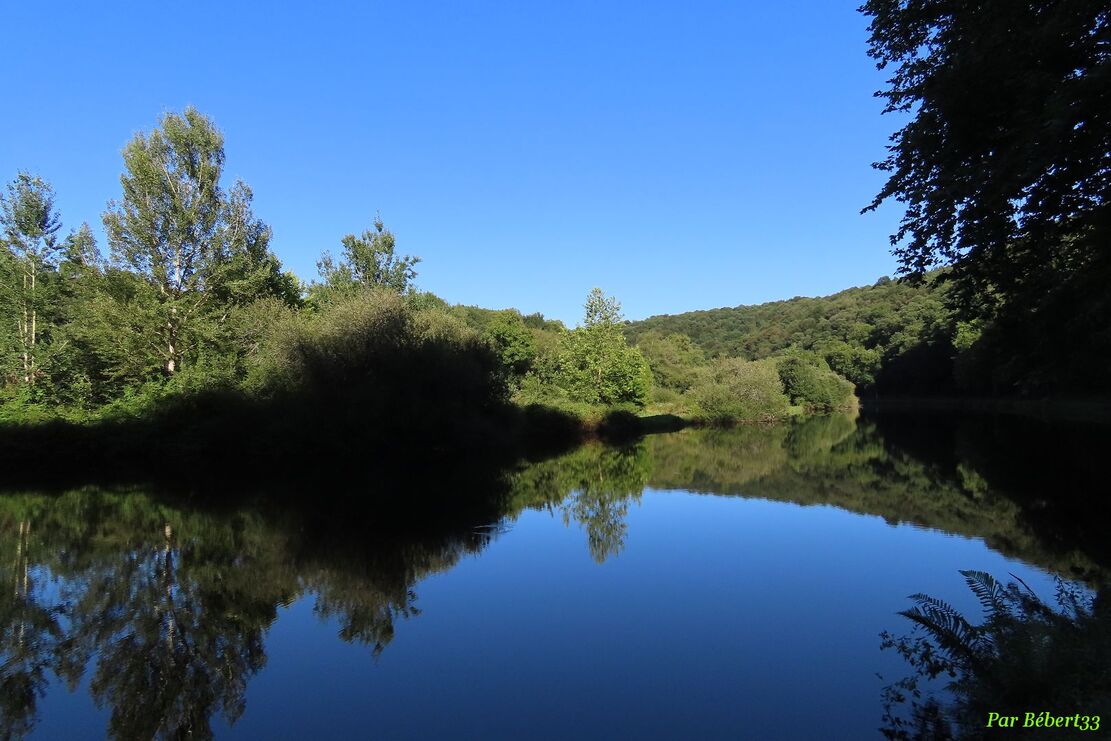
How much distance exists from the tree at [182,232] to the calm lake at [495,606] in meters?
11.5

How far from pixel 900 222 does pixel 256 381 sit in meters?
23.8

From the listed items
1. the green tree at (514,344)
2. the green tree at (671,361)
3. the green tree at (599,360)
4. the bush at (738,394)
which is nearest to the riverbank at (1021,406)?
the bush at (738,394)

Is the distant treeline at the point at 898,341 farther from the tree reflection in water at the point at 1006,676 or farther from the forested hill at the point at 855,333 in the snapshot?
the tree reflection in water at the point at 1006,676

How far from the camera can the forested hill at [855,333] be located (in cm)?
8275

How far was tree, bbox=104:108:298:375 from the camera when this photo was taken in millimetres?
27094

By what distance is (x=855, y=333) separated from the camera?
328 feet

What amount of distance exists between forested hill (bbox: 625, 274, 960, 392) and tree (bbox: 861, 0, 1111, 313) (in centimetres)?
5615

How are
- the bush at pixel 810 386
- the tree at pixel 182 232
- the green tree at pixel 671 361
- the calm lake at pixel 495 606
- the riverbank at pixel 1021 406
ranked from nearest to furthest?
1. the calm lake at pixel 495 606
2. the tree at pixel 182 232
3. the riverbank at pixel 1021 406
4. the green tree at pixel 671 361
5. the bush at pixel 810 386

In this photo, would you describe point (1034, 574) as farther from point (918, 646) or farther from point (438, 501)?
point (438, 501)

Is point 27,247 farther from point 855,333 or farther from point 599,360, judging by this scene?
point 855,333

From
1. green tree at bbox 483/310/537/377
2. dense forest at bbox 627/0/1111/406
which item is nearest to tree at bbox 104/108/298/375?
dense forest at bbox 627/0/1111/406

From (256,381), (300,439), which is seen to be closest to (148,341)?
(256,381)

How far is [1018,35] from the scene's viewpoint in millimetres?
8008

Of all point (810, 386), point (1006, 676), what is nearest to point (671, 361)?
point (810, 386)
